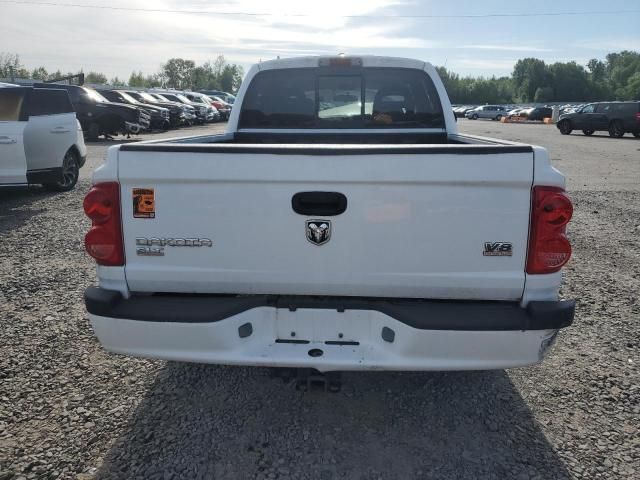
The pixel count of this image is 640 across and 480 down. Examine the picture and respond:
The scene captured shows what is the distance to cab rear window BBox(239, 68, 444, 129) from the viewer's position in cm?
466

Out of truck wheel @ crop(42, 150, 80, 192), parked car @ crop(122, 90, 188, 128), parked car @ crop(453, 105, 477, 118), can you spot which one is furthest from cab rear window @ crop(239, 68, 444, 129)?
parked car @ crop(122, 90, 188, 128)

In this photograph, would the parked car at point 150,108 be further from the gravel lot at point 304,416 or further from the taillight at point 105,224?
the taillight at point 105,224

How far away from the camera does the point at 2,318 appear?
14.5 feet

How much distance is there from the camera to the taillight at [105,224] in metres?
2.57

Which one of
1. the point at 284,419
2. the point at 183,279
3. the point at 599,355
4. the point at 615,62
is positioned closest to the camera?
the point at 183,279

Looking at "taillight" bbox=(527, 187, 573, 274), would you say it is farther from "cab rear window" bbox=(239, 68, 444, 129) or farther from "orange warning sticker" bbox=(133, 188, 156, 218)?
"cab rear window" bbox=(239, 68, 444, 129)

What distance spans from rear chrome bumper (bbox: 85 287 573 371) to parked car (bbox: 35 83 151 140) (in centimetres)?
1893

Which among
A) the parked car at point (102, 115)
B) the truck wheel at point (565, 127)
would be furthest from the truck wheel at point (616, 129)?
the parked car at point (102, 115)

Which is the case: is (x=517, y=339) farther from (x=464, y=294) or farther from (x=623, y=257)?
(x=623, y=257)

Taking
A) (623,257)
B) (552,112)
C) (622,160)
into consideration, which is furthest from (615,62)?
(623,257)

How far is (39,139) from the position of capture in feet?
29.5

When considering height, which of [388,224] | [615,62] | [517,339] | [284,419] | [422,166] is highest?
[615,62]

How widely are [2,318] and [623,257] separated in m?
6.52

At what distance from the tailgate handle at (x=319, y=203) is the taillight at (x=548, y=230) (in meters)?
0.88
